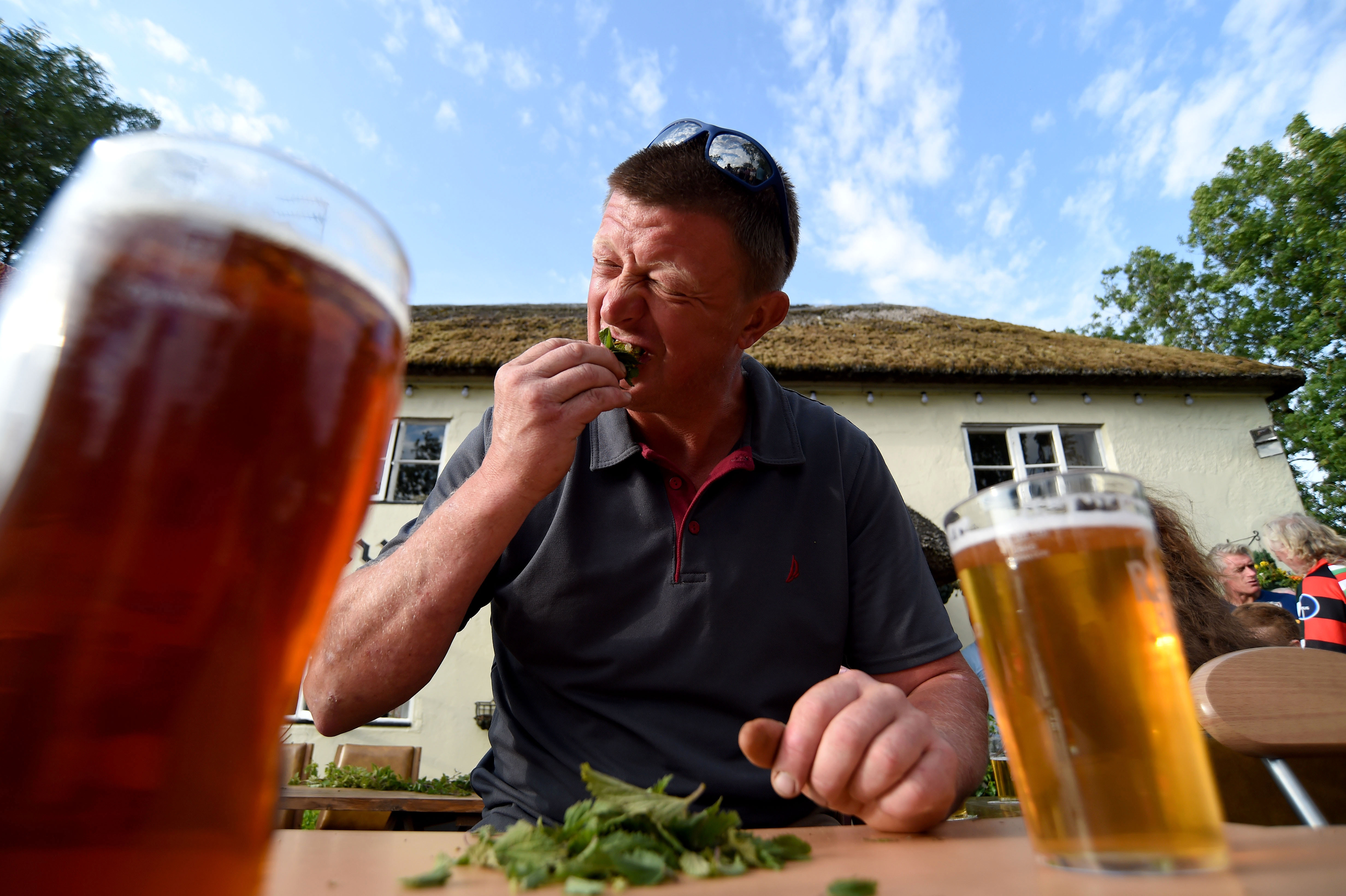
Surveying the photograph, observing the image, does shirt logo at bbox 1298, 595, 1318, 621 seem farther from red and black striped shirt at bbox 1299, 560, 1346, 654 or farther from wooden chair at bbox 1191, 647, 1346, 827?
wooden chair at bbox 1191, 647, 1346, 827

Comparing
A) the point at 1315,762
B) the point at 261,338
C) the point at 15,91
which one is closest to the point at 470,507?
the point at 261,338

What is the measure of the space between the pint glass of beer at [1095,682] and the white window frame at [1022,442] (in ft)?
32.1

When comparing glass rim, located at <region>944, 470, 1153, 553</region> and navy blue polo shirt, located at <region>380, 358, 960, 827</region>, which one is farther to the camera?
navy blue polo shirt, located at <region>380, 358, 960, 827</region>

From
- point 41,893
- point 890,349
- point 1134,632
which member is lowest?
point 41,893

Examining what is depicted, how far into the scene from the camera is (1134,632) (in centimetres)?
71

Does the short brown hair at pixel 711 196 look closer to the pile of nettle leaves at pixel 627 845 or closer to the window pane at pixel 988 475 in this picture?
the pile of nettle leaves at pixel 627 845

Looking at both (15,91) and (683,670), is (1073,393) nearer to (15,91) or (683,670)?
(683,670)

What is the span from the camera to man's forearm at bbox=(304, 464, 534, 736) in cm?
144

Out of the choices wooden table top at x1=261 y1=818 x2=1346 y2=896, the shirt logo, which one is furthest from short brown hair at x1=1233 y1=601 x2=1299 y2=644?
wooden table top at x1=261 y1=818 x2=1346 y2=896

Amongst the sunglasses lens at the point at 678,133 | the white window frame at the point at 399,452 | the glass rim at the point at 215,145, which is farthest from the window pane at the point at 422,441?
the glass rim at the point at 215,145

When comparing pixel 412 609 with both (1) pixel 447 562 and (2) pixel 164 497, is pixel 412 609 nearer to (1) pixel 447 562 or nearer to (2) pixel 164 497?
(1) pixel 447 562

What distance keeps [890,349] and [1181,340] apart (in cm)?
2256

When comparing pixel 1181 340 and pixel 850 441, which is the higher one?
pixel 1181 340

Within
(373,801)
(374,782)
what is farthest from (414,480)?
(373,801)
